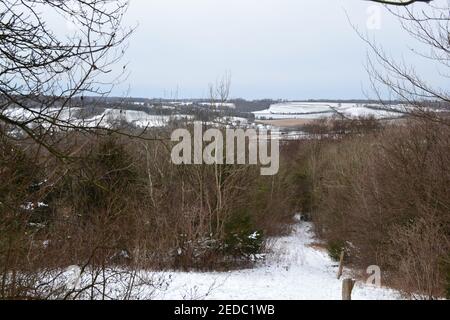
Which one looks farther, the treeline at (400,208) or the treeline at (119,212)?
the treeline at (400,208)

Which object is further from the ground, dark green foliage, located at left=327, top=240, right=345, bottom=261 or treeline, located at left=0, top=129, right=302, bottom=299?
treeline, located at left=0, top=129, right=302, bottom=299

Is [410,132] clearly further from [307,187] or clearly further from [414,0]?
[307,187]

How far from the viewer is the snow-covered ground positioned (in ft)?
41.4

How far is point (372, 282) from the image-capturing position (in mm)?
16578

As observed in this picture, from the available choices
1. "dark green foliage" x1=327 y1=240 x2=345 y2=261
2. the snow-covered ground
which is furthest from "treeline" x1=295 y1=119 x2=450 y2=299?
the snow-covered ground

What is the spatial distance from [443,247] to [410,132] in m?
8.25

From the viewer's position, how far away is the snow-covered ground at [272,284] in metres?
12.6

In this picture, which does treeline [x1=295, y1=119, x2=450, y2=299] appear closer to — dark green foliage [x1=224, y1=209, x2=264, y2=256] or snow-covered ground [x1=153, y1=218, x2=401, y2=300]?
snow-covered ground [x1=153, y1=218, x2=401, y2=300]

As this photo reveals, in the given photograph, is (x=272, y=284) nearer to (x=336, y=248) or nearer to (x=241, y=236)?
(x=241, y=236)

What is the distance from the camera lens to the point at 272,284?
643 inches

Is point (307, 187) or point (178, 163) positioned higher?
point (178, 163)

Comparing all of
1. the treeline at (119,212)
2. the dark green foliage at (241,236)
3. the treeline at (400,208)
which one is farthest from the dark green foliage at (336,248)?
the dark green foliage at (241,236)

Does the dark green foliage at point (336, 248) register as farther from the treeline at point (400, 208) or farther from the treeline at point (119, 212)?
the treeline at point (119, 212)

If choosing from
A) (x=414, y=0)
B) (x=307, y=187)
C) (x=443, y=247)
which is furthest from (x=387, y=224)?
(x=307, y=187)
